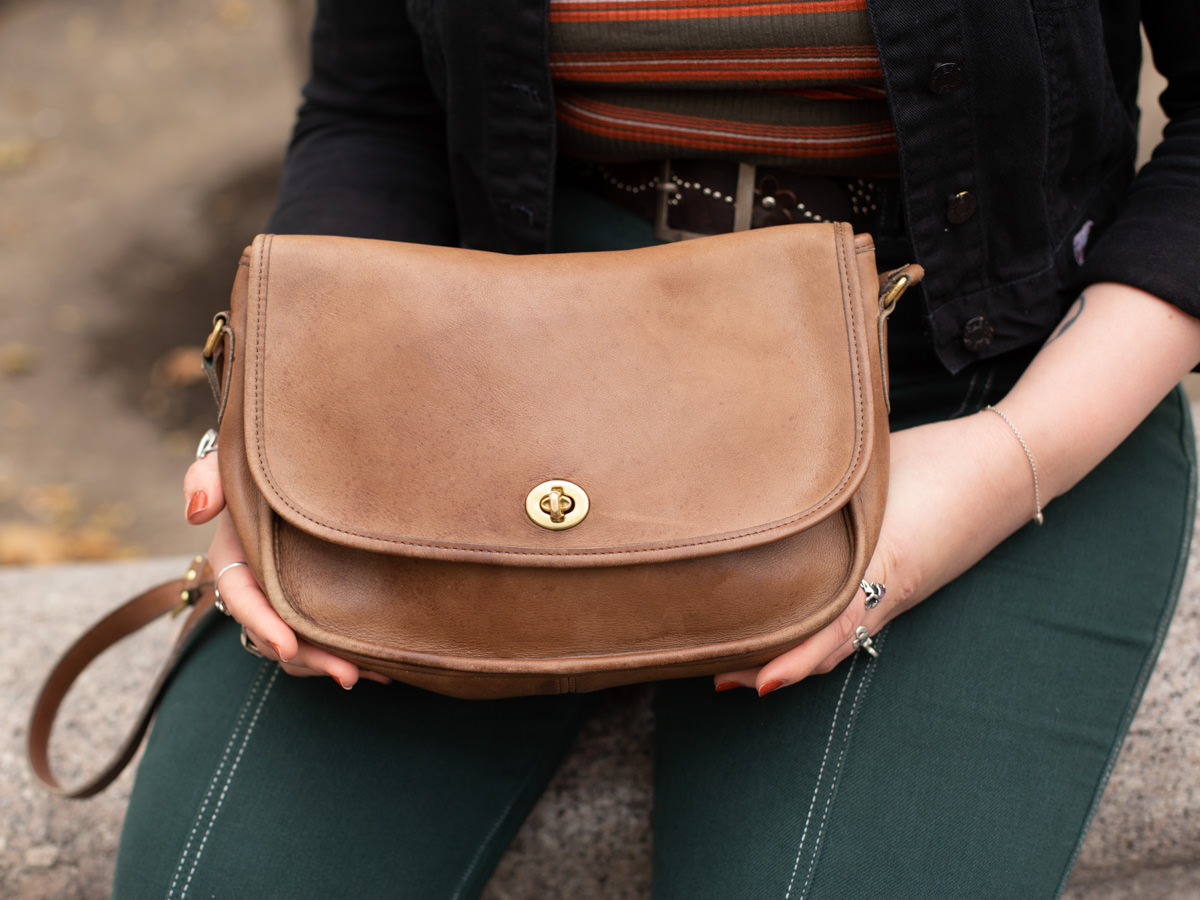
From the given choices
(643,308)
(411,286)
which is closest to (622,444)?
(643,308)

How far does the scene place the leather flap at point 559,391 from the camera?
944mm

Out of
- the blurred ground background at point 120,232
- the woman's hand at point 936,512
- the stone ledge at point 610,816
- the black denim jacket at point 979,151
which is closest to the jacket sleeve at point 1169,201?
the black denim jacket at point 979,151

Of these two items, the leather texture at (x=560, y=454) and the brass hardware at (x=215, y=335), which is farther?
the brass hardware at (x=215, y=335)

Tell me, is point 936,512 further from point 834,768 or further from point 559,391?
point 559,391

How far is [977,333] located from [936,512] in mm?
282

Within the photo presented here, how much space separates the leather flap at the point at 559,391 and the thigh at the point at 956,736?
0.37m

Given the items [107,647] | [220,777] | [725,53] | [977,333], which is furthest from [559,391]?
[107,647]

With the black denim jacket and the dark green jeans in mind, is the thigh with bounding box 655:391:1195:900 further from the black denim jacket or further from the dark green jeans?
the black denim jacket

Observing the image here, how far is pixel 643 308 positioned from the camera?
101cm

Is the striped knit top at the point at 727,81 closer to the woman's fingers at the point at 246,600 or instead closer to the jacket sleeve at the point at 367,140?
the jacket sleeve at the point at 367,140

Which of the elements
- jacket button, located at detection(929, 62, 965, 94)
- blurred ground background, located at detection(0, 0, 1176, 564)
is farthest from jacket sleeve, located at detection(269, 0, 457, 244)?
blurred ground background, located at detection(0, 0, 1176, 564)

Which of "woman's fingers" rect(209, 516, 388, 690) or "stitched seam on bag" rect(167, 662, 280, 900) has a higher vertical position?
"woman's fingers" rect(209, 516, 388, 690)

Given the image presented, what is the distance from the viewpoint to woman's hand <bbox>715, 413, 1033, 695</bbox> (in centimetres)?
106

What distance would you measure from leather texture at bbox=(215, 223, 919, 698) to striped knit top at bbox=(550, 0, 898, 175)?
0.21m
